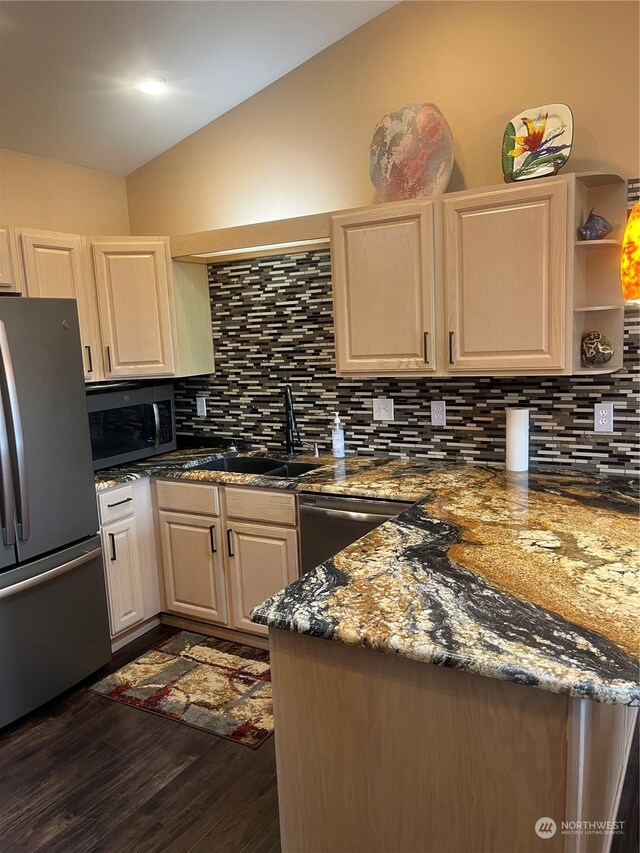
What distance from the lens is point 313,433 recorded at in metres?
3.32

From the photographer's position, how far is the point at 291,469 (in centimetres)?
314

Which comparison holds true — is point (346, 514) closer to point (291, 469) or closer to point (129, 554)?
point (291, 469)

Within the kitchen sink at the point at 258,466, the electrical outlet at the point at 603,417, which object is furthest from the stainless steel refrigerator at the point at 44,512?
the electrical outlet at the point at 603,417

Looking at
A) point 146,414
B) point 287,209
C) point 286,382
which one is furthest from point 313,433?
point 287,209

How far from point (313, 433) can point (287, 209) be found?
1198mm

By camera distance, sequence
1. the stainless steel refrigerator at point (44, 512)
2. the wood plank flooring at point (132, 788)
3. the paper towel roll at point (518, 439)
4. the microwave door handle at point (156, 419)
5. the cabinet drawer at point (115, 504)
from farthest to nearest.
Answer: the microwave door handle at point (156, 419)
the cabinet drawer at point (115, 504)
the paper towel roll at point (518, 439)
the stainless steel refrigerator at point (44, 512)
the wood plank flooring at point (132, 788)

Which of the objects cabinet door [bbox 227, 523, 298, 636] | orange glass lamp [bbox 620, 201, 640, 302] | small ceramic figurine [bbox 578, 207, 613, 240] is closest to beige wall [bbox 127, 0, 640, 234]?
small ceramic figurine [bbox 578, 207, 613, 240]

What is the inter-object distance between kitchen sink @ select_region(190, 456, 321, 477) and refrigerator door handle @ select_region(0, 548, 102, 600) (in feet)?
2.19

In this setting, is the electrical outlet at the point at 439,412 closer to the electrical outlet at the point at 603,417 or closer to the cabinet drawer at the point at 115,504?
the electrical outlet at the point at 603,417

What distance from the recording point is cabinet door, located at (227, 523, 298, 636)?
278cm

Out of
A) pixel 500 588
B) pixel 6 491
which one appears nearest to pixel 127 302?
pixel 6 491

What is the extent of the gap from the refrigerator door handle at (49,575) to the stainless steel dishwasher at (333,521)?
956mm

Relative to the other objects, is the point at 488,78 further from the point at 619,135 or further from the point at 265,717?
the point at 265,717

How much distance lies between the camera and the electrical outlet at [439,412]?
9.51 feet
